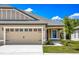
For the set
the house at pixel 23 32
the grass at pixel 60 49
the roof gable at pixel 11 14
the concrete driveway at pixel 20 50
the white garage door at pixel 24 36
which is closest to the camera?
the concrete driveway at pixel 20 50

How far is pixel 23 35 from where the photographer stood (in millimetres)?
29828

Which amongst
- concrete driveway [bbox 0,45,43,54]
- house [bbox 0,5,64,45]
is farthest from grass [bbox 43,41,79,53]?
house [bbox 0,5,64,45]

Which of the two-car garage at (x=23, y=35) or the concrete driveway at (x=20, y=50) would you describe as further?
the two-car garage at (x=23, y=35)

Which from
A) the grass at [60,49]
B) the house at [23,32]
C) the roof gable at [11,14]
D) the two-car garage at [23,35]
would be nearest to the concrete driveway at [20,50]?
the grass at [60,49]

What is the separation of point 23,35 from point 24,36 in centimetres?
19

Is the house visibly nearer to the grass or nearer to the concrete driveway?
the grass

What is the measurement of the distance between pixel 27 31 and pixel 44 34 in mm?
2352

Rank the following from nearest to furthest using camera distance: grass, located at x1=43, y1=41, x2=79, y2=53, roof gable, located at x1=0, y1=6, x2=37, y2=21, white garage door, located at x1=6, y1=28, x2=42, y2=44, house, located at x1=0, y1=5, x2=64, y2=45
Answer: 1. grass, located at x1=43, y1=41, x2=79, y2=53
2. house, located at x1=0, y1=5, x2=64, y2=45
3. white garage door, located at x1=6, y1=28, x2=42, y2=44
4. roof gable, located at x1=0, y1=6, x2=37, y2=21

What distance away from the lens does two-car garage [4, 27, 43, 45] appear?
2972 centimetres

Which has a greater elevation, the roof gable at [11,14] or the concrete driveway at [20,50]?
the roof gable at [11,14]

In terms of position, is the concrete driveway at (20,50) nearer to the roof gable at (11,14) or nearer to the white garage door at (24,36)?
the white garage door at (24,36)

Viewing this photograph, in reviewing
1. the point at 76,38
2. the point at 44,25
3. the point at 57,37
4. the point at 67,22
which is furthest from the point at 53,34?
the point at 67,22

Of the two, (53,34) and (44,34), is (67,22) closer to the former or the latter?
(44,34)

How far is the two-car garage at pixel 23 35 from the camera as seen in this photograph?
29719 mm
